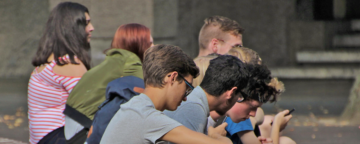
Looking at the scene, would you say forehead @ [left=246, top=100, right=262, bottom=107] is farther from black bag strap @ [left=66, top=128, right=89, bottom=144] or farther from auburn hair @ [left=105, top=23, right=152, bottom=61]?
black bag strap @ [left=66, top=128, right=89, bottom=144]

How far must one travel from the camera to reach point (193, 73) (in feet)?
7.23

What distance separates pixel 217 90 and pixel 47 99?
54.6 inches

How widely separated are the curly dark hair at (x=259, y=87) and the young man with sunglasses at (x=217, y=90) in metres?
0.35

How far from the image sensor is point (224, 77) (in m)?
2.45

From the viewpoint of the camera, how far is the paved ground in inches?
246

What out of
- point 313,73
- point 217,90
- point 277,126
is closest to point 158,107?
point 217,90

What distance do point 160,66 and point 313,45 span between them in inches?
393

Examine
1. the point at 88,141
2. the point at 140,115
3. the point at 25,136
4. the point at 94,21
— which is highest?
the point at 140,115

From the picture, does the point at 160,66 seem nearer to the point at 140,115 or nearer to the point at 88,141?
the point at 140,115

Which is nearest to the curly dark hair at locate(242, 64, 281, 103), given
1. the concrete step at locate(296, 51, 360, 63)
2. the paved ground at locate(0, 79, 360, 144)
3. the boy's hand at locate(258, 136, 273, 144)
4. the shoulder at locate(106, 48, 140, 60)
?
the boy's hand at locate(258, 136, 273, 144)

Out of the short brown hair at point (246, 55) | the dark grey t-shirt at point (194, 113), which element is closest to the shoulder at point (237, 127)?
the short brown hair at point (246, 55)

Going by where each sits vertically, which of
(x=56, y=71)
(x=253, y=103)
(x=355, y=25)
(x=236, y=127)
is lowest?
(x=355, y=25)

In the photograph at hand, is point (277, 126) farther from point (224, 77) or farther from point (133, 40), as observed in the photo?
point (133, 40)

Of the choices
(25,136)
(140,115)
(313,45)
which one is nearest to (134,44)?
(140,115)
